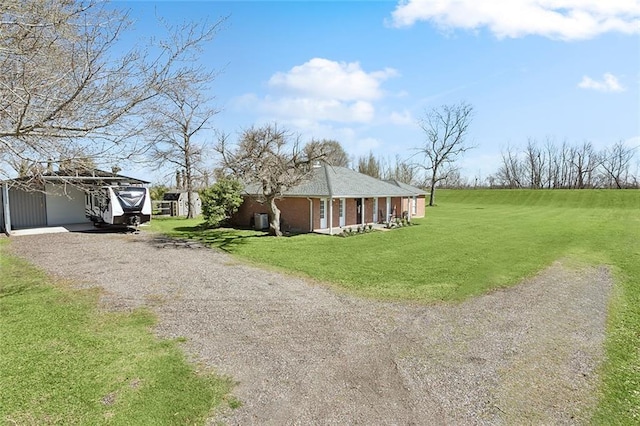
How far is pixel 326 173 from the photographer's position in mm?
22234

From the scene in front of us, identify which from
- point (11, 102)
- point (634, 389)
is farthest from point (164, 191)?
point (634, 389)

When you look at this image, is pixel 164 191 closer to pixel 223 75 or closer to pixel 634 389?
pixel 223 75

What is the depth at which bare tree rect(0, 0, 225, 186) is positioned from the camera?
4.07m

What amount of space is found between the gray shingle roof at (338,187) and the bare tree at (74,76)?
45.2 feet

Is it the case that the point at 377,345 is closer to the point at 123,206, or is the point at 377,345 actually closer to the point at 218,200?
the point at 123,206

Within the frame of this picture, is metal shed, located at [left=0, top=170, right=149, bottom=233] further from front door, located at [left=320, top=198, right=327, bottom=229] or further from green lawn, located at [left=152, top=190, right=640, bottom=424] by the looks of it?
front door, located at [left=320, top=198, right=327, bottom=229]

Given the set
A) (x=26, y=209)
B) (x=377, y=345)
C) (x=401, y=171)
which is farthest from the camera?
(x=401, y=171)

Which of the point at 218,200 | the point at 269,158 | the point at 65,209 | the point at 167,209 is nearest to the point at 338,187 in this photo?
the point at 269,158

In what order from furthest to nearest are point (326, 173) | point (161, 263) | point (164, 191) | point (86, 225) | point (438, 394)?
point (164, 191)
point (326, 173)
point (86, 225)
point (161, 263)
point (438, 394)

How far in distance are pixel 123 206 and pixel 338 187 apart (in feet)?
36.8

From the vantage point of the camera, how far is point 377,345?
232 inches

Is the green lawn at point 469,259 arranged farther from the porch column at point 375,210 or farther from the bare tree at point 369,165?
the bare tree at point 369,165

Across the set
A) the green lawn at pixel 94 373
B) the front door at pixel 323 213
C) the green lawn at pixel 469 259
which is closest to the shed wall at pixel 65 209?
the green lawn at pixel 469 259

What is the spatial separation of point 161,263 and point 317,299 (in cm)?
615
